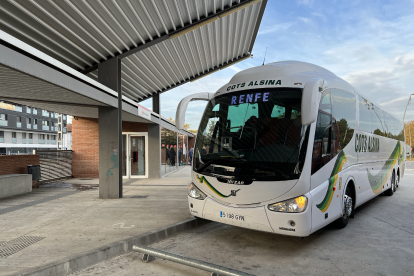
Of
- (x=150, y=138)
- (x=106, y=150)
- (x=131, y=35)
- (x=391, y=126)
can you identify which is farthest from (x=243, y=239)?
(x=150, y=138)

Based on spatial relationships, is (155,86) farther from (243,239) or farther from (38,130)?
(38,130)

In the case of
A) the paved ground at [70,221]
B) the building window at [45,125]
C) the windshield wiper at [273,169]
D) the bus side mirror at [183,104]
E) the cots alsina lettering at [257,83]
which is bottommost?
the paved ground at [70,221]

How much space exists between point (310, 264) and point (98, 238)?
3.52 metres

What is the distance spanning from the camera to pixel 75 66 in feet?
35.2

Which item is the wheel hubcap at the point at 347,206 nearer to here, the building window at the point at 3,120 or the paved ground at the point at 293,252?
the paved ground at the point at 293,252

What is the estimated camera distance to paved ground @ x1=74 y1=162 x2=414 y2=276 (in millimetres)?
4270

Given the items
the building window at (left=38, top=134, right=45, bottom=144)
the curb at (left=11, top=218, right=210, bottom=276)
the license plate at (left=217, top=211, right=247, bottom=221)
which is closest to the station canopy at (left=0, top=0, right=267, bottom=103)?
the curb at (left=11, top=218, right=210, bottom=276)

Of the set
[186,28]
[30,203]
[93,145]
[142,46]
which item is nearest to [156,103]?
[93,145]

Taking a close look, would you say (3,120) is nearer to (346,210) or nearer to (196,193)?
(196,193)

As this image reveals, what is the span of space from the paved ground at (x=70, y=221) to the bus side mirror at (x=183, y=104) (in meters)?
2.11

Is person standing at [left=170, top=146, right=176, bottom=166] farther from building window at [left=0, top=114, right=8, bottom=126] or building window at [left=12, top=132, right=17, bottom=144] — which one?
building window at [left=12, top=132, right=17, bottom=144]

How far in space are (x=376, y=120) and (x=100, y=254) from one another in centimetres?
787

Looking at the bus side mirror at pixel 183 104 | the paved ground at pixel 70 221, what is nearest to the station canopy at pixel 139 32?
the bus side mirror at pixel 183 104

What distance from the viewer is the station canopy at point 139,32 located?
760 centimetres
